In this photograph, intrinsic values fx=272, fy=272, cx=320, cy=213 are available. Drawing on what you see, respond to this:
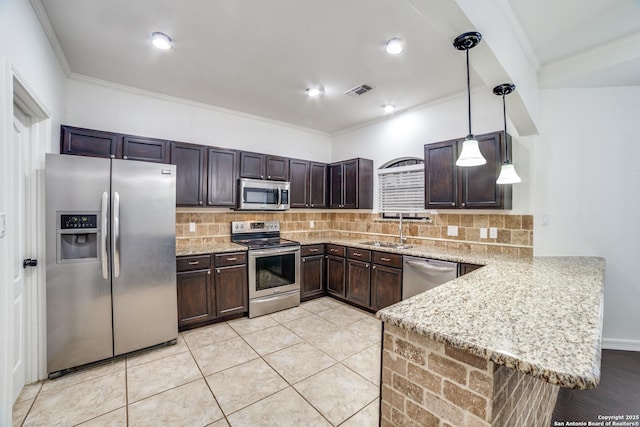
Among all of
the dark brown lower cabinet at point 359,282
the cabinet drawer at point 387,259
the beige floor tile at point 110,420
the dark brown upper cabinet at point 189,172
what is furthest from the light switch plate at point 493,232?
the beige floor tile at point 110,420

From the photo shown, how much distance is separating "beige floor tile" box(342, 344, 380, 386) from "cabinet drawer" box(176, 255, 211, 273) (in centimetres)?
184

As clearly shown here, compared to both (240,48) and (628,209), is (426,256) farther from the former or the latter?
(240,48)

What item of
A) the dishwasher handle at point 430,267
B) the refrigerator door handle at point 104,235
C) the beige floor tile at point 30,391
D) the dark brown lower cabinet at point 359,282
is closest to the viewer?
the beige floor tile at point 30,391

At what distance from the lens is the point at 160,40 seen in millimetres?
2277

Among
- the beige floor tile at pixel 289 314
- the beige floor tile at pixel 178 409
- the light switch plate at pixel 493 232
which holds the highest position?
the light switch plate at pixel 493 232

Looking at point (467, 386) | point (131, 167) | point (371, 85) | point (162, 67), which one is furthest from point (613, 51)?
point (131, 167)

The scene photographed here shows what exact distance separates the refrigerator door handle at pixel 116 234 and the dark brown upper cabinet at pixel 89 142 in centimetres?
76

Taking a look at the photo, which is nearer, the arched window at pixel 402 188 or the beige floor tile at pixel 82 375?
the beige floor tile at pixel 82 375

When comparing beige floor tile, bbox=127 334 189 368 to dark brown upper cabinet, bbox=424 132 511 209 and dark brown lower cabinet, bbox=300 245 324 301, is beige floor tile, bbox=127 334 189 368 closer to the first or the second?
dark brown lower cabinet, bbox=300 245 324 301

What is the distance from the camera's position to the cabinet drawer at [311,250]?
401 cm

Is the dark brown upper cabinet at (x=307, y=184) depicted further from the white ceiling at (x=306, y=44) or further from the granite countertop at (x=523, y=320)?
the granite countertop at (x=523, y=320)

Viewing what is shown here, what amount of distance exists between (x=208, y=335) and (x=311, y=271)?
1628 millimetres

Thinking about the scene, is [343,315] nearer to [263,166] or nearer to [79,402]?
[263,166]

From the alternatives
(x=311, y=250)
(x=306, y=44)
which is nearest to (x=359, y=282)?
(x=311, y=250)
